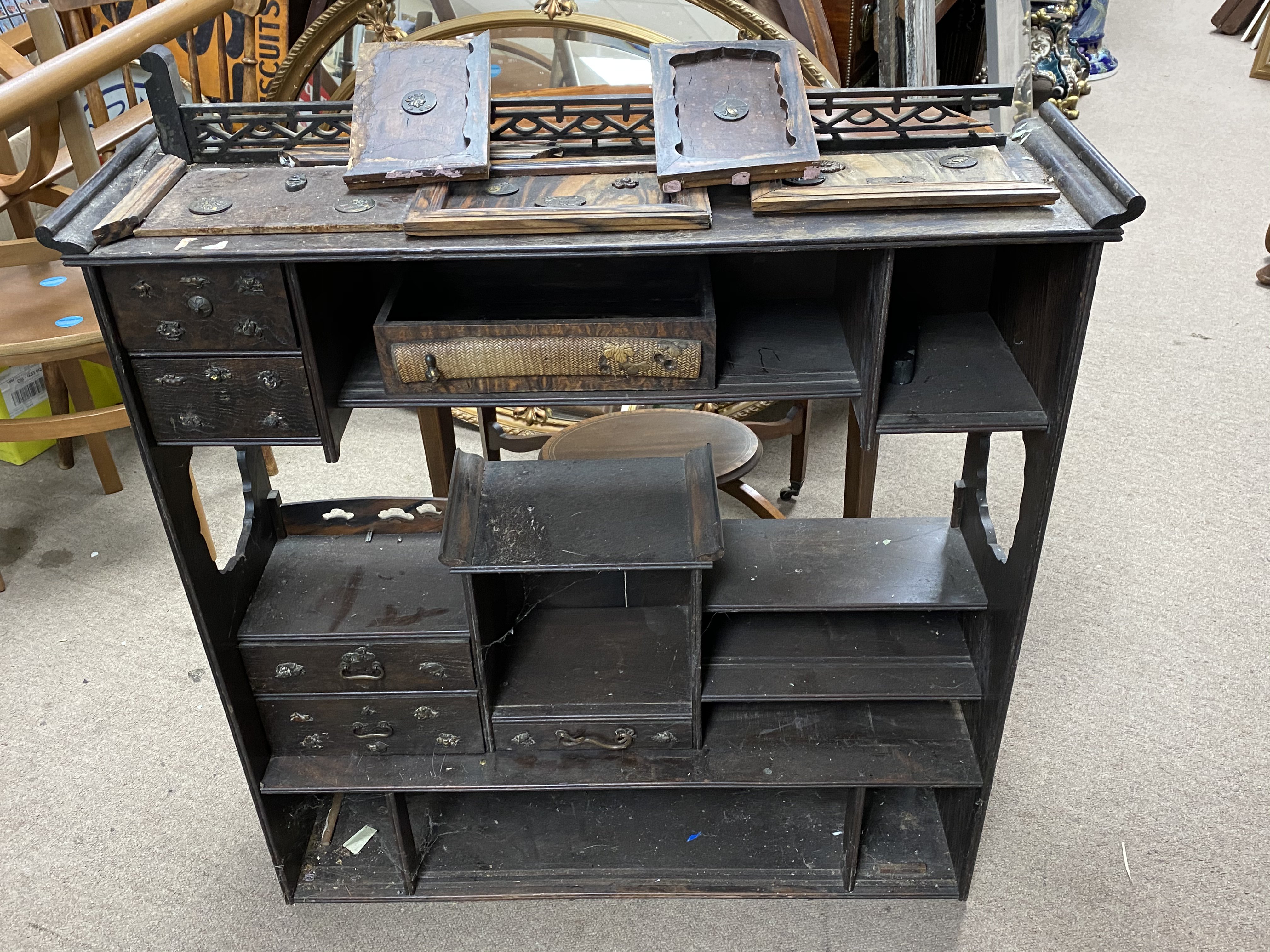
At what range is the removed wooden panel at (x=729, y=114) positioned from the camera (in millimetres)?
1404

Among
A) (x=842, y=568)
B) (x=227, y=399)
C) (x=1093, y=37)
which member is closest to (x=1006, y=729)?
(x=842, y=568)

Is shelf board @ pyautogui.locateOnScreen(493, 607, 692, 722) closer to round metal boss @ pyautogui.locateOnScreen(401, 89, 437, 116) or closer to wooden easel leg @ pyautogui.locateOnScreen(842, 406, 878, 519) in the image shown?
wooden easel leg @ pyautogui.locateOnScreen(842, 406, 878, 519)

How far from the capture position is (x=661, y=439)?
2547 mm

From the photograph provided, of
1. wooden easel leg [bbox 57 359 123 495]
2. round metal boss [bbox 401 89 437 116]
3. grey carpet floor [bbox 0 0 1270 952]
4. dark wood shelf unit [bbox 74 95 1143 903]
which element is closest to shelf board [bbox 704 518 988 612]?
dark wood shelf unit [bbox 74 95 1143 903]

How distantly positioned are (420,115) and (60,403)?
6.82ft

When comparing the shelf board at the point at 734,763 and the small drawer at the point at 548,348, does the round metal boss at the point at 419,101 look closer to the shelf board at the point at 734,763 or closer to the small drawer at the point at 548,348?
the small drawer at the point at 548,348

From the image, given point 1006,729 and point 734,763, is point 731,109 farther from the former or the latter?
point 1006,729

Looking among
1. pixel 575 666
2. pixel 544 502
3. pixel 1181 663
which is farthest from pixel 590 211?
pixel 1181 663

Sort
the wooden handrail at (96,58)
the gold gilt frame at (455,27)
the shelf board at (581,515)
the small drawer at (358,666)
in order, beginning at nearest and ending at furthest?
the shelf board at (581,515)
the small drawer at (358,666)
the wooden handrail at (96,58)
the gold gilt frame at (455,27)

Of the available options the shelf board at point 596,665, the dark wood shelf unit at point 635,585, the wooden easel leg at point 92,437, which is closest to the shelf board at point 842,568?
the dark wood shelf unit at point 635,585

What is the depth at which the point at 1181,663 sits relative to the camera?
250cm

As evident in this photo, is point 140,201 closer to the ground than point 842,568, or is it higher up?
higher up

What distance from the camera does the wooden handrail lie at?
2225 mm

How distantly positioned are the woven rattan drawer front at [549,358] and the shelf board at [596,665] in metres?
0.62
